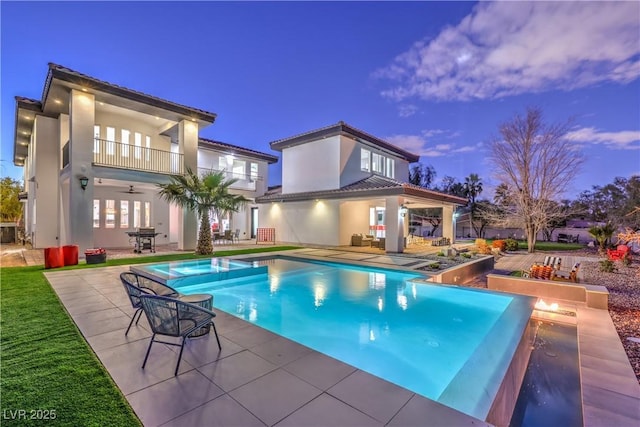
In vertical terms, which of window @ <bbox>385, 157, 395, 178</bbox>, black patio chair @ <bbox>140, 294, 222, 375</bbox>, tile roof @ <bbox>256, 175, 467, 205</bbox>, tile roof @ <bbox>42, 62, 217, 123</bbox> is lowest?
black patio chair @ <bbox>140, 294, 222, 375</bbox>

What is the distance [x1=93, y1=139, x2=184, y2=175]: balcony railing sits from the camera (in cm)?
1439

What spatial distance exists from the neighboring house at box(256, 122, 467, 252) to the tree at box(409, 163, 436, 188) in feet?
58.4

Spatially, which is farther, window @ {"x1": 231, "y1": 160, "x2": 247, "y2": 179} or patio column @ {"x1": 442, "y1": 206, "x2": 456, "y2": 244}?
window @ {"x1": 231, "y1": 160, "x2": 247, "y2": 179}

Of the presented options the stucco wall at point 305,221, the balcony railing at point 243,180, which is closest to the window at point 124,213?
the balcony railing at point 243,180

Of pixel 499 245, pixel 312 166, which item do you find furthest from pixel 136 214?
pixel 499 245

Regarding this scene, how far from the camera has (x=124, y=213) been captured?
1677cm

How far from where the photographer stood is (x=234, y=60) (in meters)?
52.5

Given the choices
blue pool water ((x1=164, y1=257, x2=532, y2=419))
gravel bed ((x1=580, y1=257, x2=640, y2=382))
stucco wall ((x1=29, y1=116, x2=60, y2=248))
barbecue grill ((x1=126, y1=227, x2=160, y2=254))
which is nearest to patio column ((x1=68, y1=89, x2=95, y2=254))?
barbecue grill ((x1=126, y1=227, x2=160, y2=254))

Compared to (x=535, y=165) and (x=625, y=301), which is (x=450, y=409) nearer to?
(x=625, y=301)

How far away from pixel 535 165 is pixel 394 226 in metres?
11.8

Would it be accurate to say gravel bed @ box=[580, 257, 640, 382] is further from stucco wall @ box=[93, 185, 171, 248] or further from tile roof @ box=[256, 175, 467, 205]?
stucco wall @ box=[93, 185, 171, 248]

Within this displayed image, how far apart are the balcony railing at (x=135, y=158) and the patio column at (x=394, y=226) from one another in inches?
448

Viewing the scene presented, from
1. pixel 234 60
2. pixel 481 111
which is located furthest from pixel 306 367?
pixel 234 60

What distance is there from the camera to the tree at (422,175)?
128ft
